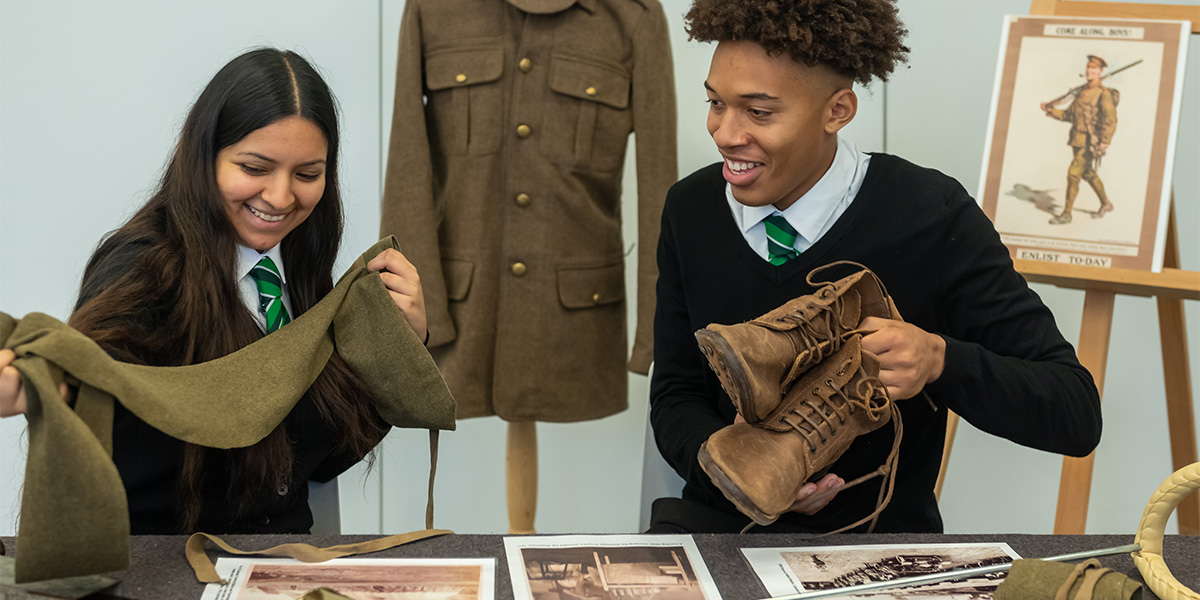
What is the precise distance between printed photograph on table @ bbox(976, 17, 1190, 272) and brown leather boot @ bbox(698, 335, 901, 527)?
0.97 meters

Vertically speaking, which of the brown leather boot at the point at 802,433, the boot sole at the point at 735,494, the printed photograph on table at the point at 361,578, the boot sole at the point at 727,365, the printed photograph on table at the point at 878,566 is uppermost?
the boot sole at the point at 727,365

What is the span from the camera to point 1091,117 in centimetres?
201

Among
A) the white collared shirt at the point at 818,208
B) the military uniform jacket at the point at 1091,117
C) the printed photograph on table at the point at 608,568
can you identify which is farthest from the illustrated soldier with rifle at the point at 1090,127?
the printed photograph on table at the point at 608,568

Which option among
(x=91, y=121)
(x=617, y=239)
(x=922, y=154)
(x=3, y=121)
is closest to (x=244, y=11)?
(x=91, y=121)

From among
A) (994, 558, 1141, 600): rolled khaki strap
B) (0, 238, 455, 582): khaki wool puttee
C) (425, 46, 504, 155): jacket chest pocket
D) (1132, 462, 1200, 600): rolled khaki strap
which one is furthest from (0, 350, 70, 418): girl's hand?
(425, 46, 504, 155): jacket chest pocket

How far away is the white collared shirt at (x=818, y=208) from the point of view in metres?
1.45

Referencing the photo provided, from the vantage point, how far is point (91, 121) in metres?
2.56

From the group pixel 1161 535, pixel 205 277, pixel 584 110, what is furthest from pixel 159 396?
pixel 584 110

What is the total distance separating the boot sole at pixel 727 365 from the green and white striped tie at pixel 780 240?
0.38 m

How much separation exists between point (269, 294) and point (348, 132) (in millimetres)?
1271

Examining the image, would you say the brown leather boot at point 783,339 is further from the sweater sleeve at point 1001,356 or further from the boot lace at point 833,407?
the sweater sleeve at point 1001,356

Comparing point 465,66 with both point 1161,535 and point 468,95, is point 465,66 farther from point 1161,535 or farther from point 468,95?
point 1161,535

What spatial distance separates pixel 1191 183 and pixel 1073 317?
0.45 meters

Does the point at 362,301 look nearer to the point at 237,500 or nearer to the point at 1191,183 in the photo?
the point at 237,500
